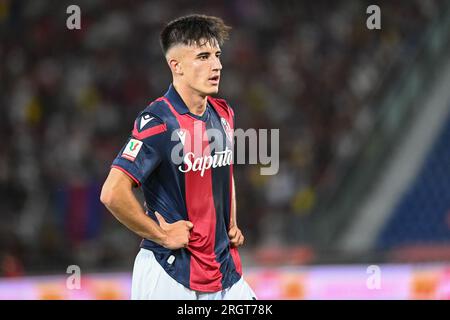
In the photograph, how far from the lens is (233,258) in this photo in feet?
15.4

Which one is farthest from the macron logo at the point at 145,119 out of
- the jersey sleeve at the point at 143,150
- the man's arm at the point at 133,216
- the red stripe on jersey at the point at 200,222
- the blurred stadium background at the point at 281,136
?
the blurred stadium background at the point at 281,136

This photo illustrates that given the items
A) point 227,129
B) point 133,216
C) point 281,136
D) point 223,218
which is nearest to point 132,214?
point 133,216

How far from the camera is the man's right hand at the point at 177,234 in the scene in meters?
4.43

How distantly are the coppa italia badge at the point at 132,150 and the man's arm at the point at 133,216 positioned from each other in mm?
77

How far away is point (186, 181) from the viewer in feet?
14.7

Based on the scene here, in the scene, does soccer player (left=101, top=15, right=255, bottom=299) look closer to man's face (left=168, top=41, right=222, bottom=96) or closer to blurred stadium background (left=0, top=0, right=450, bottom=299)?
man's face (left=168, top=41, right=222, bottom=96)

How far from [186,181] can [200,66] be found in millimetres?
534

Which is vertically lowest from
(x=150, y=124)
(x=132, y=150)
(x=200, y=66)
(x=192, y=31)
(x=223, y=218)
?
(x=223, y=218)

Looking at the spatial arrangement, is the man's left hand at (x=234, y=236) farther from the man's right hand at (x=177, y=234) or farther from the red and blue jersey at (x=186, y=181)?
the man's right hand at (x=177, y=234)

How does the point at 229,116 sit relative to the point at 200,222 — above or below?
above

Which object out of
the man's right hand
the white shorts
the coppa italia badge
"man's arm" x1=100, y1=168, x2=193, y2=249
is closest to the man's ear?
the coppa italia badge

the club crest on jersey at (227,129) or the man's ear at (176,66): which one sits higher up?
the man's ear at (176,66)

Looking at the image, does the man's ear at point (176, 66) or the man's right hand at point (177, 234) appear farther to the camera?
the man's ear at point (176, 66)

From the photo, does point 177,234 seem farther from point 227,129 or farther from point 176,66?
point 176,66
